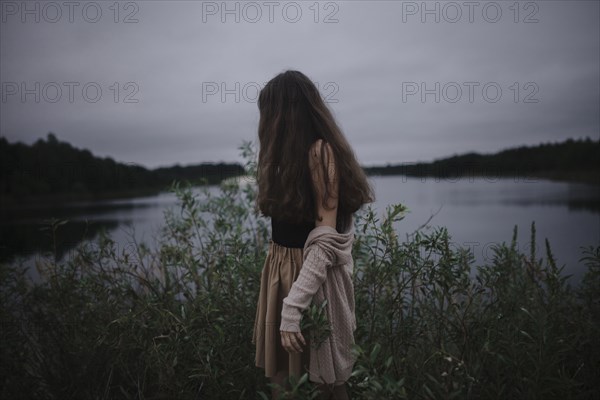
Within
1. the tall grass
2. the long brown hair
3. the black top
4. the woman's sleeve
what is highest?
the long brown hair

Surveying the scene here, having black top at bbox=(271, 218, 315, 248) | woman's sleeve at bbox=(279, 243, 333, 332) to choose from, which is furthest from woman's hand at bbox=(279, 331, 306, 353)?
black top at bbox=(271, 218, 315, 248)

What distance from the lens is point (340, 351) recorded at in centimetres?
171

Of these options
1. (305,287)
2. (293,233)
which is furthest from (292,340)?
(293,233)

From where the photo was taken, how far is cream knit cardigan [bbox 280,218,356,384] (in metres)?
1.52

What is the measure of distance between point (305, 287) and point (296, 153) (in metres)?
0.61

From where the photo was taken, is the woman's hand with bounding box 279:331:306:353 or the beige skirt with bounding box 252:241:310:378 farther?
the beige skirt with bounding box 252:241:310:378

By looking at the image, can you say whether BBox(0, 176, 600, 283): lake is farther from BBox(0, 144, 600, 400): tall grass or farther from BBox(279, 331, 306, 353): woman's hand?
BBox(279, 331, 306, 353): woman's hand

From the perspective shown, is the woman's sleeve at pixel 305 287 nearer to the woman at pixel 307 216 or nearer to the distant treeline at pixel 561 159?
the woman at pixel 307 216

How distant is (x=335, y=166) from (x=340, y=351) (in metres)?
0.87

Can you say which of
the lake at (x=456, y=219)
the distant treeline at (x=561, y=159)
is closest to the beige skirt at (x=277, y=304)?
the lake at (x=456, y=219)

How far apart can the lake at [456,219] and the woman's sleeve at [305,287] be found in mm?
673

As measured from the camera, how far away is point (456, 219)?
9.41 m

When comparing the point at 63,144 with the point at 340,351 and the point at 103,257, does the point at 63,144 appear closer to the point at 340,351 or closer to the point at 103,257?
the point at 103,257

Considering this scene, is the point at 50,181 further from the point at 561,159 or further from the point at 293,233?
the point at 561,159
